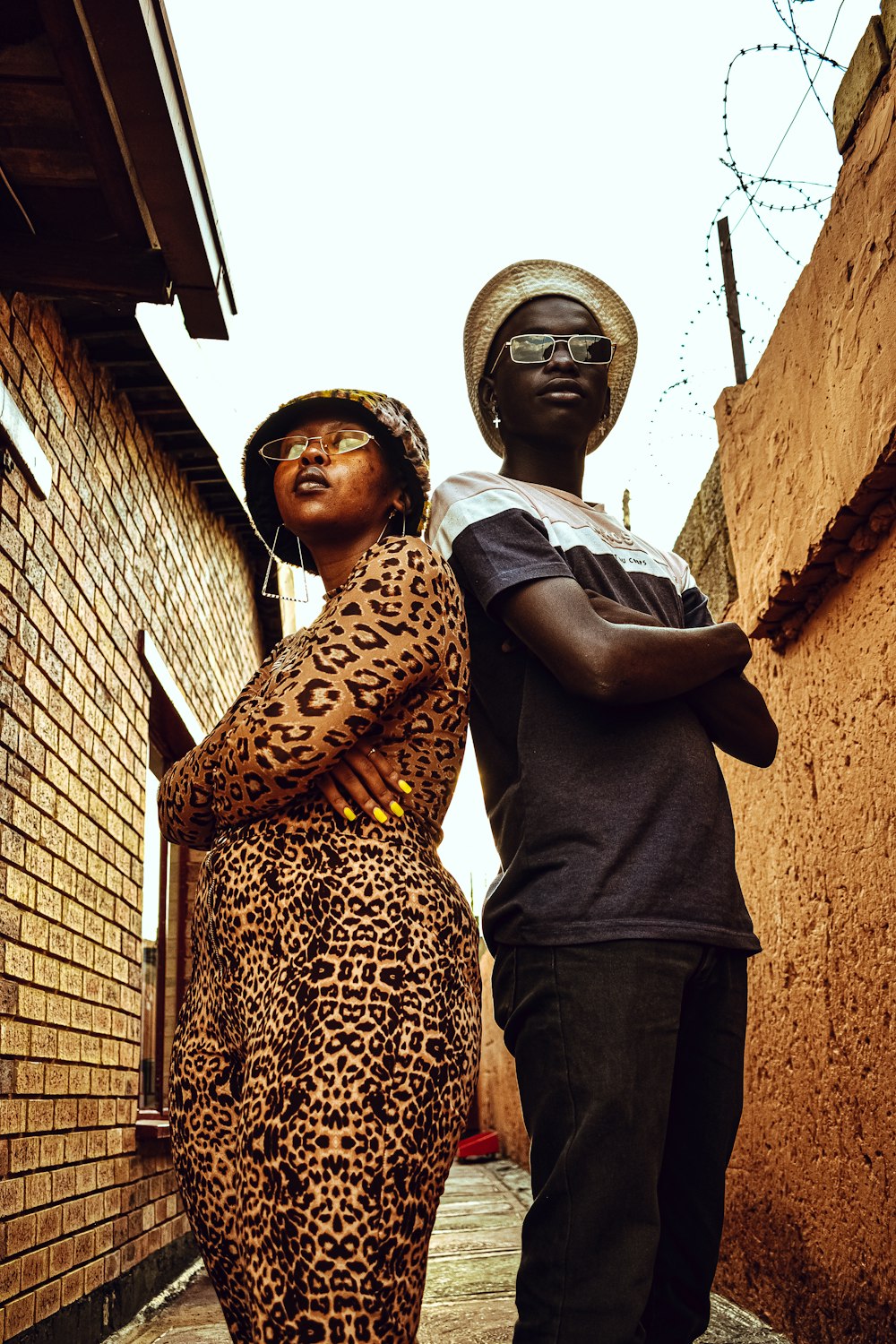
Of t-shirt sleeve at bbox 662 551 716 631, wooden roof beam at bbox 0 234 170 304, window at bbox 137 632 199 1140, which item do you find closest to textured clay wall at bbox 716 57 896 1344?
t-shirt sleeve at bbox 662 551 716 631

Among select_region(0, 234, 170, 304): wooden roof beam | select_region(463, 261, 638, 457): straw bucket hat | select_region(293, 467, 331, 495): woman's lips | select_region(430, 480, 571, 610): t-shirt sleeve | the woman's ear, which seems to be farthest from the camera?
select_region(0, 234, 170, 304): wooden roof beam

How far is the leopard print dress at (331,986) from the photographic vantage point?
5.13 ft

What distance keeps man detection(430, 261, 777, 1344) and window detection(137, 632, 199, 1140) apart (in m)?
3.42

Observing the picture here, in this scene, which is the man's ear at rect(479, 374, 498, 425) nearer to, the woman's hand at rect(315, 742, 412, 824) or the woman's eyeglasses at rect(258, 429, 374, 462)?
the woman's eyeglasses at rect(258, 429, 374, 462)

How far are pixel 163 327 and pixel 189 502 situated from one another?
78.1 inches

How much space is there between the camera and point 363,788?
1.80m

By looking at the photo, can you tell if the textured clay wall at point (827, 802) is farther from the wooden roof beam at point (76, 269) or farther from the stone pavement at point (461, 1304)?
the wooden roof beam at point (76, 269)

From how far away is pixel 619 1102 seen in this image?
64.4 inches

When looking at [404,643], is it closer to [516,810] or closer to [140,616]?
[516,810]

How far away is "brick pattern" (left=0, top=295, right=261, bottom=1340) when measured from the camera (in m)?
3.24

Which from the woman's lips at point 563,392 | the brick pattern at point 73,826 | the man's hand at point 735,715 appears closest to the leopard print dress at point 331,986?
the man's hand at point 735,715

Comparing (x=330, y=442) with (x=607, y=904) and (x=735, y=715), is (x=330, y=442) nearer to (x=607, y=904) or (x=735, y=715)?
(x=735, y=715)

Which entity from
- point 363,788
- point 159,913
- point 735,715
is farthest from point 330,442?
point 159,913

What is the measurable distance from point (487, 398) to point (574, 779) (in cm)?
103
